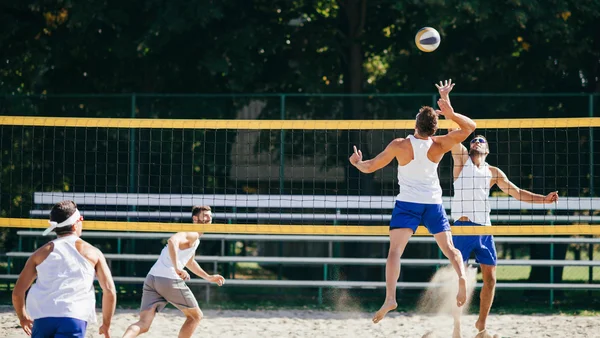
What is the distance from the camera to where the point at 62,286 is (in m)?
5.68

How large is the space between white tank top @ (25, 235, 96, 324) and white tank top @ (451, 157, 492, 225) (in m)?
4.23

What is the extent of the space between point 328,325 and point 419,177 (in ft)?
12.4

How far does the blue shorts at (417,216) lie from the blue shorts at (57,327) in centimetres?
305

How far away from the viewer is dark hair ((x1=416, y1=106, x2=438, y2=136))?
24.5 feet

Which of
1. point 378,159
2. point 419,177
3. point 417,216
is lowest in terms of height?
point 417,216

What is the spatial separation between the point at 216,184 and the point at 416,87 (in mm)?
3380

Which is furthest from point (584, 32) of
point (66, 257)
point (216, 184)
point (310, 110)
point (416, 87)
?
point (66, 257)

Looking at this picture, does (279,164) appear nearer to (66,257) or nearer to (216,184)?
(216,184)

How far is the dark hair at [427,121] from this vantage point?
7461 mm

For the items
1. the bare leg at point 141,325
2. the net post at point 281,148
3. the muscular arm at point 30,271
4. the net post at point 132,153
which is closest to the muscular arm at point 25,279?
the muscular arm at point 30,271

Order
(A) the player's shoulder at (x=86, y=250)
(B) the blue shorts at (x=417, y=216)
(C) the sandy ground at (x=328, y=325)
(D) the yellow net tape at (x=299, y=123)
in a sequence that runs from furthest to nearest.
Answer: (C) the sandy ground at (x=328, y=325), (D) the yellow net tape at (x=299, y=123), (B) the blue shorts at (x=417, y=216), (A) the player's shoulder at (x=86, y=250)

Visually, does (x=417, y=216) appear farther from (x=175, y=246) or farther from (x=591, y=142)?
(x=591, y=142)

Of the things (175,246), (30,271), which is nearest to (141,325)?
(175,246)

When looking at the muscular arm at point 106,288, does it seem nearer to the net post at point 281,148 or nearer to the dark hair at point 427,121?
the dark hair at point 427,121
